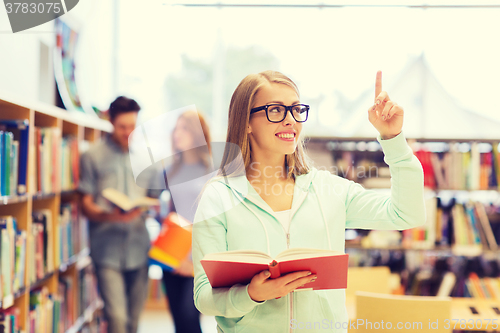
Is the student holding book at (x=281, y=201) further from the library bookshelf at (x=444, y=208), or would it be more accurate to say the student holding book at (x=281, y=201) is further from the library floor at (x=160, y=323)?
the library floor at (x=160, y=323)

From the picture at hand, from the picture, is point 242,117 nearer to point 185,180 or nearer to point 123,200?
point 185,180

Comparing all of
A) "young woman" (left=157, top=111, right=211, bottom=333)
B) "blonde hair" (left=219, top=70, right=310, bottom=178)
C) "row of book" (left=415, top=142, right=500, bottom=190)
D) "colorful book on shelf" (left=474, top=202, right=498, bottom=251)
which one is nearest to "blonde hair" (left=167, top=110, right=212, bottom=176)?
"young woman" (left=157, top=111, right=211, bottom=333)

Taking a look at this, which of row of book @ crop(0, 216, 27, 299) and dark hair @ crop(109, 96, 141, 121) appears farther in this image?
dark hair @ crop(109, 96, 141, 121)

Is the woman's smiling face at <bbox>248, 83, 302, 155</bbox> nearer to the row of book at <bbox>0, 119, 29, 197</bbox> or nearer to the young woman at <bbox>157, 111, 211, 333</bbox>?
the young woman at <bbox>157, 111, 211, 333</bbox>

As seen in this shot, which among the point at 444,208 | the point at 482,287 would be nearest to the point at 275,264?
the point at 444,208

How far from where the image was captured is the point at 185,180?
5.54 feet

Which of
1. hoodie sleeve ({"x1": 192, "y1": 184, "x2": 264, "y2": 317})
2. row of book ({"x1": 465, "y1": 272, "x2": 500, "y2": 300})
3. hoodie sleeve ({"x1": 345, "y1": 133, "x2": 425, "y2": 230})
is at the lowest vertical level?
row of book ({"x1": 465, "y1": 272, "x2": 500, "y2": 300})

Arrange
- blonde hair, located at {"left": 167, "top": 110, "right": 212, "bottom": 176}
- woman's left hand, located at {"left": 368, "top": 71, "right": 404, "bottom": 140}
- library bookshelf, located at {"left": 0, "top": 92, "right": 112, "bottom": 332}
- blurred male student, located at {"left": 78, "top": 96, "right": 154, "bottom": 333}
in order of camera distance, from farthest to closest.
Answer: blurred male student, located at {"left": 78, "top": 96, "right": 154, "bottom": 333}
blonde hair, located at {"left": 167, "top": 110, "right": 212, "bottom": 176}
library bookshelf, located at {"left": 0, "top": 92, "right": 112, "bottom": 332}
woman's left hand, located at {"left": 368, "top": 71, "right": 404, "bottom": 140}

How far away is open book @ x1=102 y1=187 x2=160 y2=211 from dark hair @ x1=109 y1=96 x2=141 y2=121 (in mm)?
395

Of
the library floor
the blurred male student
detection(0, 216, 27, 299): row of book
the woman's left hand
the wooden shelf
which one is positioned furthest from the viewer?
the library floor

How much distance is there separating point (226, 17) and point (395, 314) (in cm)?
247

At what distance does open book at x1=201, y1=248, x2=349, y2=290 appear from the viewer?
2.68ft

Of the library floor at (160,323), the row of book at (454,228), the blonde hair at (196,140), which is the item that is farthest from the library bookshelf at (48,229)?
the row of book at (454,228)

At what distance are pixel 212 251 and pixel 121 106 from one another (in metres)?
1.32
